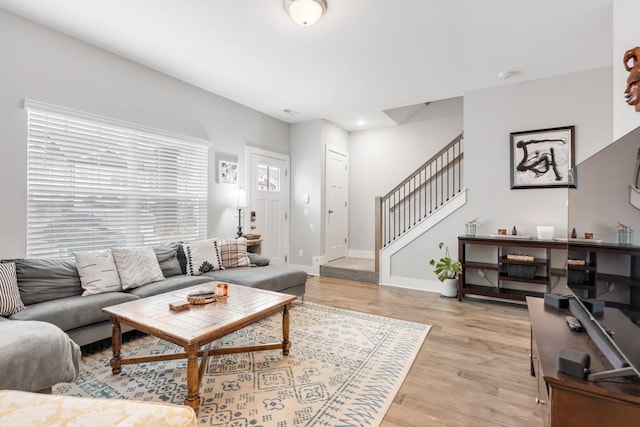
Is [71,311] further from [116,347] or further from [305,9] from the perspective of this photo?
[305,9]

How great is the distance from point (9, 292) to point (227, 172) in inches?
108

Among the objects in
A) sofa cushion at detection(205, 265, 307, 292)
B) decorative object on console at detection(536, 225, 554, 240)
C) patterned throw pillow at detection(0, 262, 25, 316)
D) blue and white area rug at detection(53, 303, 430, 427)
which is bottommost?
blue and white area rug at detection(53, 303, 430, 427)

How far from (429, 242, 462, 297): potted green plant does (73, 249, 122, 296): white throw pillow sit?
3.62 m

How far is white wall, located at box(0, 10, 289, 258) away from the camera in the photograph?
2.56m

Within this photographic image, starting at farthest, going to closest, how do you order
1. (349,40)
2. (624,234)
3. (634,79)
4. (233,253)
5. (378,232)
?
1. (378,232)
2. (233,253)
3. (349,40)
4. (634,79)
5. (624,234)

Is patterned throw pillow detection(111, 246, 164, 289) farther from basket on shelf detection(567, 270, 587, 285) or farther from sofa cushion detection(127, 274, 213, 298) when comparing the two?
basket on shelf detection(567, 270, 587, 285)

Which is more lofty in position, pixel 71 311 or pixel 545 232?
pixel 545 232

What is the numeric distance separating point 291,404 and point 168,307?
111 centimetres

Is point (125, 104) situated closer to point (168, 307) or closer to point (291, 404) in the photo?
point (168, 307)

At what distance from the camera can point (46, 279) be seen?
97.6 inches

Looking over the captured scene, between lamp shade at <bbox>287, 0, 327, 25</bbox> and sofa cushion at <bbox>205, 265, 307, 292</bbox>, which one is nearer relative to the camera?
lamp shade at <bbox>287, 0, 327, 25</bbox>

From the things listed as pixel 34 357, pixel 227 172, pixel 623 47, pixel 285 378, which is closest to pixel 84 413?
pixel 34 357

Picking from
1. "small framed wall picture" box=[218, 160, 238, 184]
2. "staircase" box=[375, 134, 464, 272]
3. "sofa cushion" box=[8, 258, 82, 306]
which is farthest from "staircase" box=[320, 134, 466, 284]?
"sofa cushion" box=[8, 258, 82, 306]

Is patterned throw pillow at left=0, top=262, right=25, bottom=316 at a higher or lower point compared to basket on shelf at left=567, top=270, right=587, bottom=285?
lower
